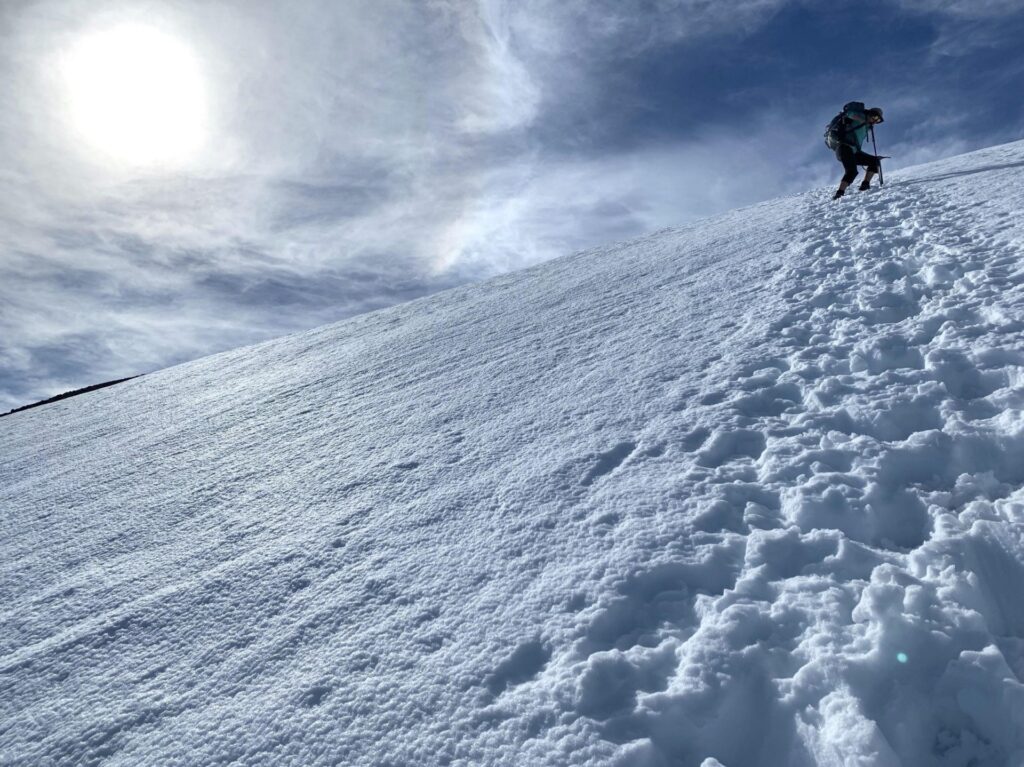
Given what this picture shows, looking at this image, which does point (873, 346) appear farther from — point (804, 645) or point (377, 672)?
point (377, 672)

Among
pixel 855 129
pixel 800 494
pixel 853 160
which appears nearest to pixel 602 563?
pixel 800 494

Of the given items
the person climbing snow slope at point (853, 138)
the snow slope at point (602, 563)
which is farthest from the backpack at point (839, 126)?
the snow slope at point (602, 563)

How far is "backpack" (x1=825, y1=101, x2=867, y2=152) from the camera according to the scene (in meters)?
9.25

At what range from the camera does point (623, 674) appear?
5.90ft

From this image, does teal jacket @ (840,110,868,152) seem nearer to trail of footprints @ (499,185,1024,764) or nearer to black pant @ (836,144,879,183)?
black pant @ (836,144,879,183)

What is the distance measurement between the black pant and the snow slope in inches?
175

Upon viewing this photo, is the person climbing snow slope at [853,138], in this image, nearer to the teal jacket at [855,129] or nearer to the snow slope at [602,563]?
the teal jacket at [855,129]

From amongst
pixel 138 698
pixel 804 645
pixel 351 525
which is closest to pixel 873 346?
pixel 804 645

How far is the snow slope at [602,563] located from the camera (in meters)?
1.67

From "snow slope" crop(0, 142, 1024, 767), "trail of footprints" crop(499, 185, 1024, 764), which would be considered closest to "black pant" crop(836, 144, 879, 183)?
"snow slope" crop(0, 142, 1024, 767)

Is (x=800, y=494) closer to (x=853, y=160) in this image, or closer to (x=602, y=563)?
(x=602, y=563)

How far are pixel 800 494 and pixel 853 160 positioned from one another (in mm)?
8948

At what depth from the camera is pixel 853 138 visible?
Result: 30.1 ft

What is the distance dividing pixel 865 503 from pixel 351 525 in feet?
7.66
